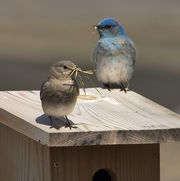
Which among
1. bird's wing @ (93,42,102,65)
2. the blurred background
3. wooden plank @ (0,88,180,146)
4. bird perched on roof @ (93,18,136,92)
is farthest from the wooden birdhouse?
the blurred background

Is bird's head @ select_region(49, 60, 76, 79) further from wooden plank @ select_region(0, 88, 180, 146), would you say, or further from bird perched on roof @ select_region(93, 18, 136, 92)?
bird perched on roof @ select_region(93, 18, 136, 92)

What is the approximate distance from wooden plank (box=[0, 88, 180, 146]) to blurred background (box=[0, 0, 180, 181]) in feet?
17.3

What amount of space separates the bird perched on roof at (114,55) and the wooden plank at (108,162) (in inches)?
59.8

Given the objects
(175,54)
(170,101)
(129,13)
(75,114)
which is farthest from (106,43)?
(129,13)

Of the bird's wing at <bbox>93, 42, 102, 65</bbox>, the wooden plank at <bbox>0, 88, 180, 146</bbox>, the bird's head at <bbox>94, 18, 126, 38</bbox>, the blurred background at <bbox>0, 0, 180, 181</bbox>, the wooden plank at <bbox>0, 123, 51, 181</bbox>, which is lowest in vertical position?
the blurred background at <bbox>0, 0, 180, 181</bbox>

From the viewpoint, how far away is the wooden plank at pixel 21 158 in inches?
172

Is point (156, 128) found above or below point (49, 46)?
above

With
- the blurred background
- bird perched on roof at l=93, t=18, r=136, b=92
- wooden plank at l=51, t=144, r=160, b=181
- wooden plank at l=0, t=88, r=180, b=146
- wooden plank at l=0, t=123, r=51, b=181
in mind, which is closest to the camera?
wooden plank at l=0, t=88, r=180, b=146

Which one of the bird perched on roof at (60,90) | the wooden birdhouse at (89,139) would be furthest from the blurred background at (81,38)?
the bird perched on roof at (60,90)

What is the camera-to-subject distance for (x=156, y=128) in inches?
164

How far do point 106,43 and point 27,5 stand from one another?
9200 millimetres

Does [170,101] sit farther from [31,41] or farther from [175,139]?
[175,139]

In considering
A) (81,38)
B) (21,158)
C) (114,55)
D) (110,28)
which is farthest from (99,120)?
(81,38)

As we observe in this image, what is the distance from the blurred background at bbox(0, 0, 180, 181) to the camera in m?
11.3
